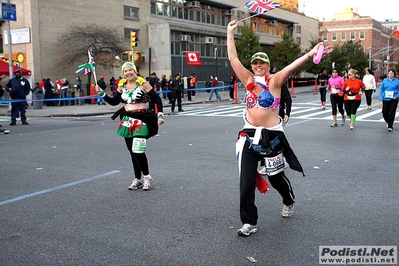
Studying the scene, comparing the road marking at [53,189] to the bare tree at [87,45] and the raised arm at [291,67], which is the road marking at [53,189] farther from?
the bare tree at [87,45]

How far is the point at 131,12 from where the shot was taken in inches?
1650

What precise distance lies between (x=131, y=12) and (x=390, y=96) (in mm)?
32391

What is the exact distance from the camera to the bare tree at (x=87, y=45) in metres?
34.3

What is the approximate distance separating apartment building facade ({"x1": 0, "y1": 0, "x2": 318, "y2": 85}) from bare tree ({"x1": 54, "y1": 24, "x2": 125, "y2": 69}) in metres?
0.55

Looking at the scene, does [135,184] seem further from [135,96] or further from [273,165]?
[273,165]

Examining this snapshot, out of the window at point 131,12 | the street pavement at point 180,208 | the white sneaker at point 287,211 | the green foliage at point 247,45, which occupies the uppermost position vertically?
the window at point 131,12

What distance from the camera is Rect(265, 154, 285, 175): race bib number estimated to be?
4.96m

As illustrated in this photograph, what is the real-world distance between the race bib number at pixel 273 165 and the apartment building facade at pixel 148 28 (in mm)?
22855

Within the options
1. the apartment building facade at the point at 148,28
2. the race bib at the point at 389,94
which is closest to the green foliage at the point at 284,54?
the apartment building facade at the point at 148,28

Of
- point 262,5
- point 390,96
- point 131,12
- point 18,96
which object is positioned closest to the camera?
point 262,5

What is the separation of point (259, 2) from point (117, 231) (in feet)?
13.7

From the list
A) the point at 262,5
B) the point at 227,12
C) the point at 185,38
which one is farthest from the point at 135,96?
the point at 227,12

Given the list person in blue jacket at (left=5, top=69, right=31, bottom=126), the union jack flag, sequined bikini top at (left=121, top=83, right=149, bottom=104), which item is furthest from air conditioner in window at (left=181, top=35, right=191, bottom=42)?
sequined bikini top at (left=121, top=83, right=149, bottom=104)

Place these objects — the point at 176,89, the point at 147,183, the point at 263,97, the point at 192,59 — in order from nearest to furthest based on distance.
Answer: the point at 263,97
the point at 147,183
the point at 176,89
the point at 192,59
